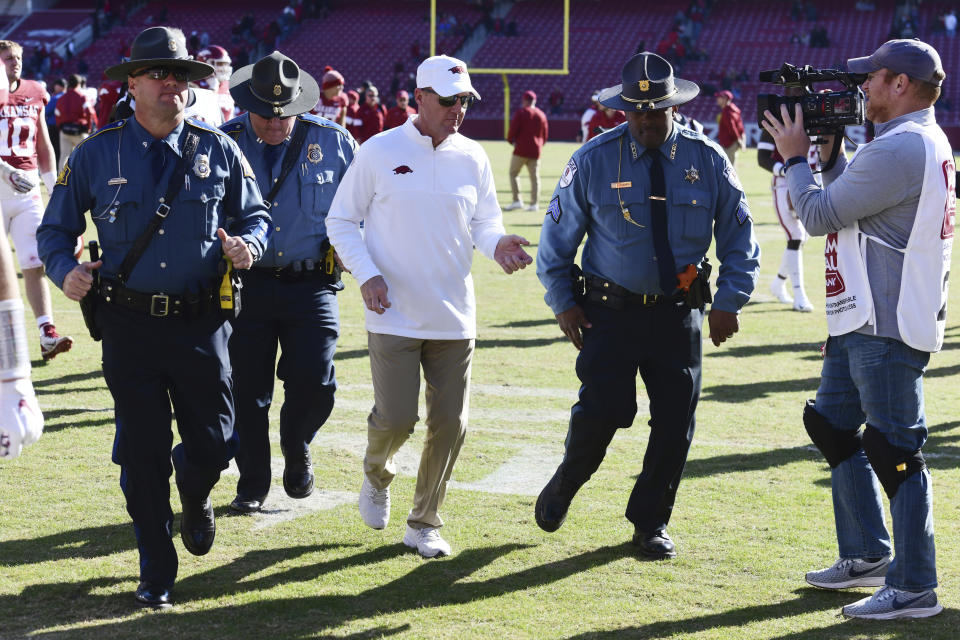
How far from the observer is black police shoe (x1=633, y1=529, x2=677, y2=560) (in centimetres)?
521

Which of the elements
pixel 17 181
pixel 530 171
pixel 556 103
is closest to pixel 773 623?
pixel 17 181

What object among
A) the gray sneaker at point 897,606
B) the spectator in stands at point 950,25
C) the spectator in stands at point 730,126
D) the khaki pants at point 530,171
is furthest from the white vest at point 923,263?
the spectator in stands at point 950,25

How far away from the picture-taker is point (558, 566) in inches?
202

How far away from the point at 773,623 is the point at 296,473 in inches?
95.5

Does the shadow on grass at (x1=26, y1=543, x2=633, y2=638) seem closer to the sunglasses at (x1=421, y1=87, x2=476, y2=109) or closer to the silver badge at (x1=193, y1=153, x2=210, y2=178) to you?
the silver badge at (x1=193, y1=153, x2=210, y2=178)

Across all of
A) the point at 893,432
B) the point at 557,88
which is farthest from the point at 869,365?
the point at 557,88

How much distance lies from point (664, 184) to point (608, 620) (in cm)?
178

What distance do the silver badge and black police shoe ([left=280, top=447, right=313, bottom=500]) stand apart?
1.68 m

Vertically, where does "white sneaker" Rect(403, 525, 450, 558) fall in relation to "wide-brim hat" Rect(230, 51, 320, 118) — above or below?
below

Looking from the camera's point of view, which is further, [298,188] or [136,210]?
[298,188]

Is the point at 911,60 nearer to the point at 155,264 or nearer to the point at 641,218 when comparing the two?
the point at 641,218

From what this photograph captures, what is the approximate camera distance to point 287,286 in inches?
224

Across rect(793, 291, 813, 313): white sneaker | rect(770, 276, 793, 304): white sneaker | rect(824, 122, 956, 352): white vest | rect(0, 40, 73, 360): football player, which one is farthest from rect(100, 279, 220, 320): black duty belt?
rect(770, 276, 793, 304): white sneaker

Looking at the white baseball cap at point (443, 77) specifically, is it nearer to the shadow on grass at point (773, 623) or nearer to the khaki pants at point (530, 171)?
the shadow on grass at point (773, 623)
